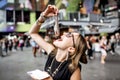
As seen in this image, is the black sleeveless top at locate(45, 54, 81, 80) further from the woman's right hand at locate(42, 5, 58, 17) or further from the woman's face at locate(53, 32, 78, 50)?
the woman's right hand at locate(42, 5, 58, 17)

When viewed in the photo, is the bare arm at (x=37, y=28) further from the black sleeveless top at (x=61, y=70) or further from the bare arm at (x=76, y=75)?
the bare arm at (x=76, y=75)

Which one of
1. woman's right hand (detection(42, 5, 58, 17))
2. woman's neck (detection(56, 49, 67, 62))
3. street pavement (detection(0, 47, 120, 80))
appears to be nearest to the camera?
woman's neck (detection(56, 49, 67, 62))

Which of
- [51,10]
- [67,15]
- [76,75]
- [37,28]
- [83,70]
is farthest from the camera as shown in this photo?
[67,15]

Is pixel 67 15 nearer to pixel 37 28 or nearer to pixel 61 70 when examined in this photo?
pixel 37 28

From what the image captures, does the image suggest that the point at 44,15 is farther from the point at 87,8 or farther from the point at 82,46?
the point at 87,8

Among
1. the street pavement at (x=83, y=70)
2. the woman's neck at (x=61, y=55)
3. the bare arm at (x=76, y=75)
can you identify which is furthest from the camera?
the street pavement at (x=83, y=70)

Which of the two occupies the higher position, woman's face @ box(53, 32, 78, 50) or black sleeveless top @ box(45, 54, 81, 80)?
woman's face @ box(53, 32, 78, 50)

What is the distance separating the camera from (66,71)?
270 cm

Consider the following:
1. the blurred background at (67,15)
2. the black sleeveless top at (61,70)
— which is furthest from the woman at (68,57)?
the blurred background at (67,15)

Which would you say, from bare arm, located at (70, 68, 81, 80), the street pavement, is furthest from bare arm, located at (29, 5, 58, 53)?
the street pavement

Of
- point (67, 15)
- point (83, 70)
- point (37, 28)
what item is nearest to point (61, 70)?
point (37, 28)

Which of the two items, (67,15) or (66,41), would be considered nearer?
(66,41)

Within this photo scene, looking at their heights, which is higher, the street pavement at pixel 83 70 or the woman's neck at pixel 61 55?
the woman's neck at pixel 61 55

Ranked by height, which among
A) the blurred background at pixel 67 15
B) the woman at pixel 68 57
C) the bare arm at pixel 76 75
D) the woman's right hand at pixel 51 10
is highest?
the woman's right hand at pixel 51 10
